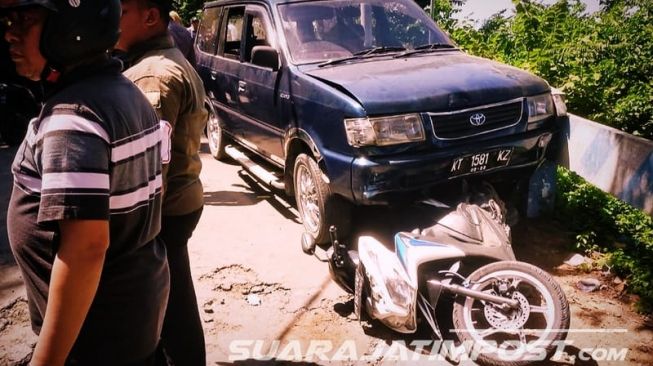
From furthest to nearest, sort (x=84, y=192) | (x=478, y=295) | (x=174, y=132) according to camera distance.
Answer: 1. (x=478, y=295)
2. (x=174, y=132)
3. (x=84, y=192)

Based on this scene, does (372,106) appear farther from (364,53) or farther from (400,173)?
(364,53)

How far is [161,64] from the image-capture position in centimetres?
192

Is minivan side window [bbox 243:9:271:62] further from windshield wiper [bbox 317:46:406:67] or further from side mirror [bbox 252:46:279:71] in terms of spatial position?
windshield wiper [bbox 317:46:406:67]

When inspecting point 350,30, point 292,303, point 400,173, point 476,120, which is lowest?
point 292,303

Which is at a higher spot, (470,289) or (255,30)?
(255,30)

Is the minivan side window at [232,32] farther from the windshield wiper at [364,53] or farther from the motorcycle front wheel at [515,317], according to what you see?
the motorcycle front wheel at [515,317]

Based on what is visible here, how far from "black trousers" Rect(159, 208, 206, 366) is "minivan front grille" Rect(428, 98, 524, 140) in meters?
1.84

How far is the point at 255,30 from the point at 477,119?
2.55 metres

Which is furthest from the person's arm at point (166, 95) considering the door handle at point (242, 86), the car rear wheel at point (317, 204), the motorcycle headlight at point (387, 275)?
the door handle at point (242, 86)

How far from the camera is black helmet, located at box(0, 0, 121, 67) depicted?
1166mm

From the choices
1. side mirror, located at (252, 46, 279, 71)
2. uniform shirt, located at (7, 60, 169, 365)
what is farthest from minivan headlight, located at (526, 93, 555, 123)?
uniform shirt, located at (7, 60, 169, 365)

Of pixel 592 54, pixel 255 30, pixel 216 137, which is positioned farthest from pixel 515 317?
pixel 216 137

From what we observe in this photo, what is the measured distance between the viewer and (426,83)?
3291 millimetres

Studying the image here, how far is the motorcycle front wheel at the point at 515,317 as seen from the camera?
8.11 ft
